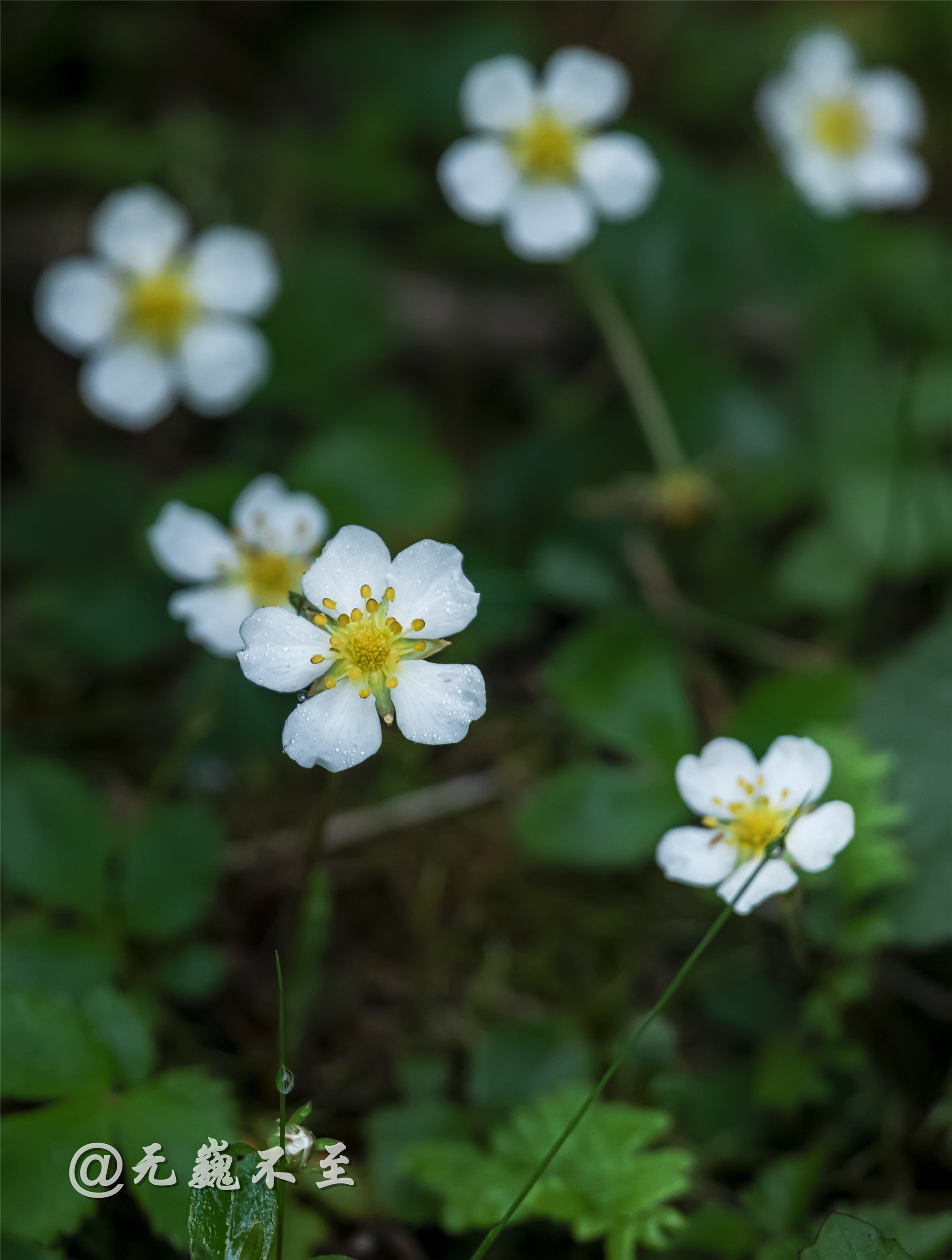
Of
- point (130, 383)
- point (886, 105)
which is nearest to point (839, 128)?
point (886, 105)

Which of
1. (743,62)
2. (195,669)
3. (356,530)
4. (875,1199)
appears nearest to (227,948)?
(195,669)

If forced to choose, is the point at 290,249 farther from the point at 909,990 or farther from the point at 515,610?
the point at 909,990

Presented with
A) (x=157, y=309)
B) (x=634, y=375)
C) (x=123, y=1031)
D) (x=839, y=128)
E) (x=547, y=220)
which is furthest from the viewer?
(x=839, y=128)

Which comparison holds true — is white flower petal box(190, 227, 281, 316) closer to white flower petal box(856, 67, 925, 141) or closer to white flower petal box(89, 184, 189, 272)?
white flower petal box(89, 184, 189, 272)

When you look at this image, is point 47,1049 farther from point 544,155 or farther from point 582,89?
point 582,89

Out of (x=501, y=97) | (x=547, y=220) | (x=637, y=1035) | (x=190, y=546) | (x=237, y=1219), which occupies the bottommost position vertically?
(x=237, y=1219)

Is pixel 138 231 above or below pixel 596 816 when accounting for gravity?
above

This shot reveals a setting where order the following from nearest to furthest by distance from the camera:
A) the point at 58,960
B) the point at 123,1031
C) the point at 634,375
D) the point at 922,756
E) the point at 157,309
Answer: the point at 123,1031, the point at 58,960, the point at 922,756, the point at 157,309, the point at 634,375
